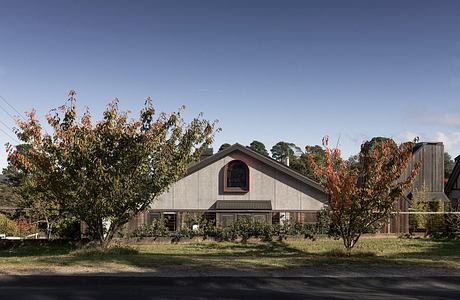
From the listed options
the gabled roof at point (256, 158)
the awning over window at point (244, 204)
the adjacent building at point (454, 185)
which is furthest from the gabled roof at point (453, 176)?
the awning over window at point (244, 204)

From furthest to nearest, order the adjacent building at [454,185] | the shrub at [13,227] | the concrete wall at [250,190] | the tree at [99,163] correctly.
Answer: the adjacent building at [454,185] < the concrete wall at [250,190] < the shrub at [13,227] < the tree at [99,163]

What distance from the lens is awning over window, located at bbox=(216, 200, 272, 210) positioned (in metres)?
32.3

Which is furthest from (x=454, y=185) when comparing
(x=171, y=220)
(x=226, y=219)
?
(x=171, y=220)

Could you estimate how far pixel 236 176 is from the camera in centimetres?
3378

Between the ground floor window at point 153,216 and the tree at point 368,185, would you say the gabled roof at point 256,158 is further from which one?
the tree at point 368,185

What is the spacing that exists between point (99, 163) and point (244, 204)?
1663cm

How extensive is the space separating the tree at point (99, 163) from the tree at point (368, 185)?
6.37 metres

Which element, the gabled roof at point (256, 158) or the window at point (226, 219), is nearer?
the window at point (226, 219)

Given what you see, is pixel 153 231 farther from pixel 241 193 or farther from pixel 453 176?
pixel 453 176

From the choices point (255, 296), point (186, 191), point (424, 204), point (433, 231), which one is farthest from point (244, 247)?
point (424, 204)

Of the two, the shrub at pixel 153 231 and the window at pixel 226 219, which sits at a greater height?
the window at pixel 226 219

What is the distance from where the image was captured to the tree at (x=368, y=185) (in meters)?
18.8

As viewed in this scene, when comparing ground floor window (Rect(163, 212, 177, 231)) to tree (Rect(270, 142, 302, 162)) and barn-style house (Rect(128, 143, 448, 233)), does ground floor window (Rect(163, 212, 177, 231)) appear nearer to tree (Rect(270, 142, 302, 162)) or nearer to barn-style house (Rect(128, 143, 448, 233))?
barn-style house (Rect(128, 143, 448, 233))

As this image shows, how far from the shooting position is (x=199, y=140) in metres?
20.1
